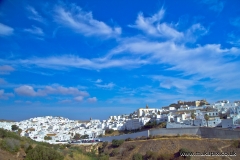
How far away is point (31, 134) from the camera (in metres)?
54.8

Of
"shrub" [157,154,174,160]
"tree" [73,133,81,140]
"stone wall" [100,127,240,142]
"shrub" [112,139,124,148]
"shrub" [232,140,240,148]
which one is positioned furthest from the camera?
"tree" [73,133,81,140]

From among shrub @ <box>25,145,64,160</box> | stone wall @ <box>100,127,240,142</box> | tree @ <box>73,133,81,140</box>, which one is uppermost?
stone wall @ <box>100,127,240,142</box>

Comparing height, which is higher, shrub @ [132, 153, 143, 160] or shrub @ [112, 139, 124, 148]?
shrub @ [112, 139, 124, 148]

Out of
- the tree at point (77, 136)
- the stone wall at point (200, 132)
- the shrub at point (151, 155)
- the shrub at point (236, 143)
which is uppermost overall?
the stone wall at point (200, 132)

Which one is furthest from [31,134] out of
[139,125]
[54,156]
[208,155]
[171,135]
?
[208,155]

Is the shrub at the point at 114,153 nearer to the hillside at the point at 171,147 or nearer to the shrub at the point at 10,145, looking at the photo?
the hillside at the point at 171,147

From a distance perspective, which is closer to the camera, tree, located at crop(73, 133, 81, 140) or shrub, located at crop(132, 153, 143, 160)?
shrub, located at crop(132, 153, 143, 160)

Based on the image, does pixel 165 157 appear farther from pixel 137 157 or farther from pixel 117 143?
pixel 117 143

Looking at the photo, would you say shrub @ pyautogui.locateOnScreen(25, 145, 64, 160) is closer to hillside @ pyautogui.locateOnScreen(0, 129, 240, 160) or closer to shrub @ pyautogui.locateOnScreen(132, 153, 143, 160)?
hillside @ pyautogui.locateOnScreen(0, 129, 240, 160)

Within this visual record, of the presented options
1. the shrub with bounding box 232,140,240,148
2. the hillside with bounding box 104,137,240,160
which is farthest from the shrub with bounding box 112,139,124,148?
the shrub with bounding box 232,140,240,148

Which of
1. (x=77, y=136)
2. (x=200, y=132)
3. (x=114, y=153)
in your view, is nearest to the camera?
(x=200, y=132)

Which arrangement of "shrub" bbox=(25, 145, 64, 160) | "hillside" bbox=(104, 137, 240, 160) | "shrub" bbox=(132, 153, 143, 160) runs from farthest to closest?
"shrub" bbox=(132, 153, 143, 160)
"hillside" bbox=(104, 137, 240, 160)
"shrub" bbox=(25, 145, 64, 160)

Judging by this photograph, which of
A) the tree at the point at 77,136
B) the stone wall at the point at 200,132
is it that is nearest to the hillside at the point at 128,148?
the stone wall at the point at 200,132

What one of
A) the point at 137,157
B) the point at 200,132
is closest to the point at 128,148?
the point at 137,157
